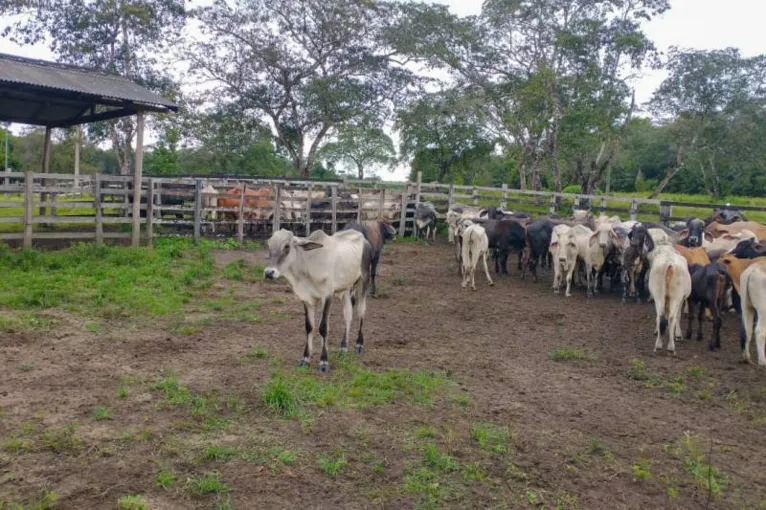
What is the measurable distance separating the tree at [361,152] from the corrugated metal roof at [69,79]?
102 feet

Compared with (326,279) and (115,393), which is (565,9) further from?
(115,393)

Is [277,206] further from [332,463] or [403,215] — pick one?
[332,463]

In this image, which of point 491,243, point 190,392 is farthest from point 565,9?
→ point 190,392

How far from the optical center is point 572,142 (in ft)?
87.6

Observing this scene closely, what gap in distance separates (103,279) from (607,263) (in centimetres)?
985

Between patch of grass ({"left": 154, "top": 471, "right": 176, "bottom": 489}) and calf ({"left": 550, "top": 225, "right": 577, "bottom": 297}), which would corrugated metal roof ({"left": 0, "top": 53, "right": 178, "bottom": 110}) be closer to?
calf ({"left": 550, "top": 225, "right": 577, "bottom": 297})

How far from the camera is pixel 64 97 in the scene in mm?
14914

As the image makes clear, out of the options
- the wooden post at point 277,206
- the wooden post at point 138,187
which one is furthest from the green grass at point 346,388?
the wooden post at point 277,206

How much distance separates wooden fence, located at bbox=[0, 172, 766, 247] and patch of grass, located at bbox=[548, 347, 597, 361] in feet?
33.5

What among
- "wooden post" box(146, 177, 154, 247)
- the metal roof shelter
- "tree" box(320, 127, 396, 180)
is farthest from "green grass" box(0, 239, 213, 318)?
"tree" box(320, 127, 396, 180)

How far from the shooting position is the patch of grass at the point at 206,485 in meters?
4.24

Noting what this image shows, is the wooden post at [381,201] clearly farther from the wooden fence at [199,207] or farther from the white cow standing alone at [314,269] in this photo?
the white cow standing alone at [314,269]

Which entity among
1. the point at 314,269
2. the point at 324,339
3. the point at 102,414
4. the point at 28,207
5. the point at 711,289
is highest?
the point at 28,207

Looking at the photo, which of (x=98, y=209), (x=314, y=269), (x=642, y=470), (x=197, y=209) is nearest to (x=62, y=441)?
(x=314, y=269)
